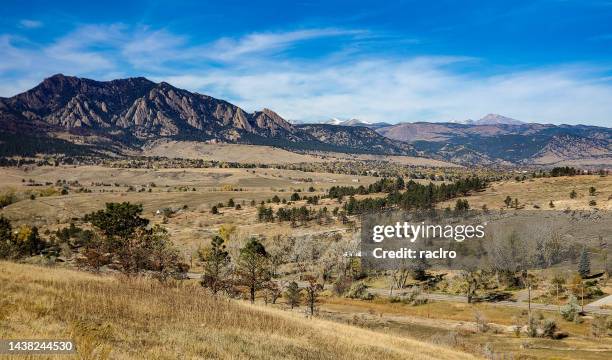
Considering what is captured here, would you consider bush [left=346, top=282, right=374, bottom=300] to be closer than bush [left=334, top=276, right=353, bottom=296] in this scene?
Yes

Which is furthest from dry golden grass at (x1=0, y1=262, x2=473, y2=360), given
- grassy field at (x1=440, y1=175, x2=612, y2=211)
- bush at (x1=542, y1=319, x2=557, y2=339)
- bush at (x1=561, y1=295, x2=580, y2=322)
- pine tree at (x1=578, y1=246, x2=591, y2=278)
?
grassy field at (x1=440, y1=175, x2=612, y2=211)

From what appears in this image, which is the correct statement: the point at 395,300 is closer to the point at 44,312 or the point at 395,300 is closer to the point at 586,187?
the point at 44,312

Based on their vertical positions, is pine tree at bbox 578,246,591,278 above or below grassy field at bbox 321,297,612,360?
above

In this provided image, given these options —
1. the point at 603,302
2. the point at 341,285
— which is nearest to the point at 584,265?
the point at 603,302

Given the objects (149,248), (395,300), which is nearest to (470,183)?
(395,300)

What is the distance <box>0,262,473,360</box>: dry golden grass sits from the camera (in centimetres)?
1280

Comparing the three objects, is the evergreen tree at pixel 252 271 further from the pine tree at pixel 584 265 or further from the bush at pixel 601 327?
the pine tree at pixel 584 265

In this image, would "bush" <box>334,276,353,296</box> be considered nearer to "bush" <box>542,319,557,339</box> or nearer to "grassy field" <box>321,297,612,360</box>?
"grassy field" <box>321,297,612,360</box>

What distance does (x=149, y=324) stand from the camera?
1609 centimetres

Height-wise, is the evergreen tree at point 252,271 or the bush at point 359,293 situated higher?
the evergreen tree at point 252,271

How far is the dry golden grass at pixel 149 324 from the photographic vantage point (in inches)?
504

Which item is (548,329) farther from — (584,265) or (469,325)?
(584,265)

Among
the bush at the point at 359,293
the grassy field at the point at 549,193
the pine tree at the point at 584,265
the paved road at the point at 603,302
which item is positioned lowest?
the bush at the point at 359,293

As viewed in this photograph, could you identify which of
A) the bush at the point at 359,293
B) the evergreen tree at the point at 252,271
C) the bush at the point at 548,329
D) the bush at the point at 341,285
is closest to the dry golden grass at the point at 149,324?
the bush at the point at 548,329
